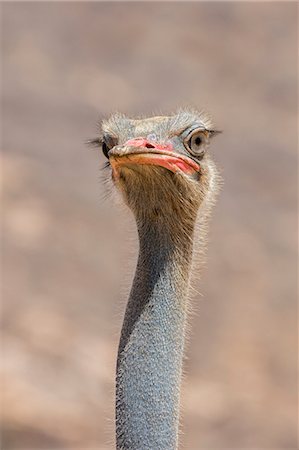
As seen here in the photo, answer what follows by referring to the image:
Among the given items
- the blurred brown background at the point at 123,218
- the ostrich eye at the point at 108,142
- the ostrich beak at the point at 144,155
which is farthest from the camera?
the blurred brown background at the point at 123,218

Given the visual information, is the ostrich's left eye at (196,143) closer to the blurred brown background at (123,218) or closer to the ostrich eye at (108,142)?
the ostrich eye at (108,142)

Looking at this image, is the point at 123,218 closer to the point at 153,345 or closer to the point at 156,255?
the point at 156,255

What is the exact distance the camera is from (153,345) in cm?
312

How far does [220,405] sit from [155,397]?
7417 mm

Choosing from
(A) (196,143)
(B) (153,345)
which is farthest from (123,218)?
(B) (153,345)

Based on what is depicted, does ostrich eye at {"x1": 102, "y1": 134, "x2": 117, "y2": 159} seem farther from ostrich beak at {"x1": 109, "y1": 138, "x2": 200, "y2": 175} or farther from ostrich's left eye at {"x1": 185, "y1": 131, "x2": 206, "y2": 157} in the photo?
ostrich's left eye at {"x1": 185, "y1": 131, "x2": 206, "y2": 157}

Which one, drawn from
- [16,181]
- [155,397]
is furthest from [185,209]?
[16,181]

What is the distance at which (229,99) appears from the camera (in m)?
16.7

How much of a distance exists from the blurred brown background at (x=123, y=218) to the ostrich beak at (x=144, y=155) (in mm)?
2619

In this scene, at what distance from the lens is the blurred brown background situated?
989 cm

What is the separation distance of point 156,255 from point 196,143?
1.01 ft

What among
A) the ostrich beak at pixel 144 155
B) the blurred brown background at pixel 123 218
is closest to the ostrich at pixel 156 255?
the ostrich beak at pixel 144 155

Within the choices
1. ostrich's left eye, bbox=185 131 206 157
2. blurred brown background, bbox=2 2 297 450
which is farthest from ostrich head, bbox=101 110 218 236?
blurred brown background, bbox=2 2 297 450

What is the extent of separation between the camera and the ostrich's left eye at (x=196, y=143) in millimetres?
3238
